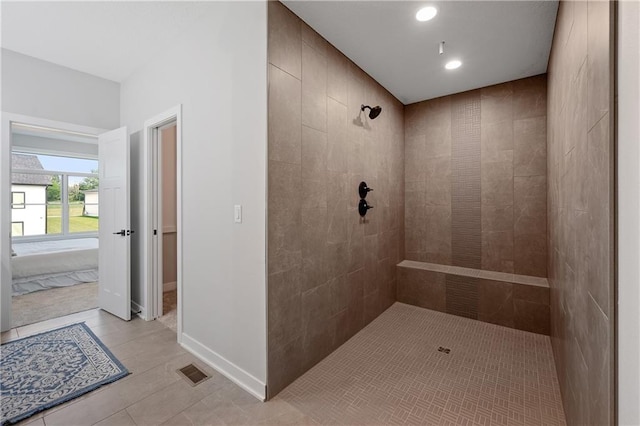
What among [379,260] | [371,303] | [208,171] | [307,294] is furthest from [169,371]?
[379,260]

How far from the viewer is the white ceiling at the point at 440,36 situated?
6.34 ft

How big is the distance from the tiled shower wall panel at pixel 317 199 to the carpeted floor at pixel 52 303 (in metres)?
2.94

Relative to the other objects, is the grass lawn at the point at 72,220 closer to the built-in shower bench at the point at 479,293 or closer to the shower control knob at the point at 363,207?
the shower control knob at the point at 363,207

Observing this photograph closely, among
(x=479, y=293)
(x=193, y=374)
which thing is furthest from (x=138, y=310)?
(x=479, y=293)

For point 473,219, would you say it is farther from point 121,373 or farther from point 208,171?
point 121,373

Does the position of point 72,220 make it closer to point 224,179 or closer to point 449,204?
point 224,179

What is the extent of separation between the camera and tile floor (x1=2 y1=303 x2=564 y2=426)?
5.60 feet

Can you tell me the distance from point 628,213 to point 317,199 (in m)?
1.71

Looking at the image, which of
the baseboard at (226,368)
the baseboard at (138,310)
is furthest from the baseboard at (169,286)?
the baseboard at (226,368)

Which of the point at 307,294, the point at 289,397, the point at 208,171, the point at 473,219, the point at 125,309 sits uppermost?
the point at 208,171

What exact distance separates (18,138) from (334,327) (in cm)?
679

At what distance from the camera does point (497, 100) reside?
3109mm

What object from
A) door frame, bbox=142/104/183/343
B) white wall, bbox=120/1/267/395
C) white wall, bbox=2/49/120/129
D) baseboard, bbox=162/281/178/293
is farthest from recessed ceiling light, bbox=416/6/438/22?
baseboard, bbox=162/281/178/293

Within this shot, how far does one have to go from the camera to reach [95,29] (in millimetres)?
2424
